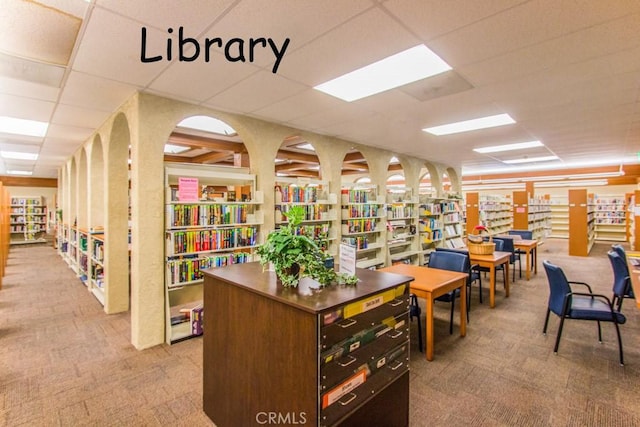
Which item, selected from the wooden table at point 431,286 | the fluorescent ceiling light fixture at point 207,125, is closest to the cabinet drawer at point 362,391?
the wooden table at point 431,286

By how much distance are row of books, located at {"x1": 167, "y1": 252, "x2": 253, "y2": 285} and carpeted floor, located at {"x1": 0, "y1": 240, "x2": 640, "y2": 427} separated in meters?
0.71

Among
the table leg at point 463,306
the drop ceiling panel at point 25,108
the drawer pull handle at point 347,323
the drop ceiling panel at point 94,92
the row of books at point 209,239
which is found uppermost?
the drop ceiling panel at point 25,108

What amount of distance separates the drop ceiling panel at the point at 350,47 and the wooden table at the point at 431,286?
72.1 inches

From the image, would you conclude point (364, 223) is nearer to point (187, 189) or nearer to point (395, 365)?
point (187, 189)

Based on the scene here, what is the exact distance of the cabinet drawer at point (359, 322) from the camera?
1.50 metres

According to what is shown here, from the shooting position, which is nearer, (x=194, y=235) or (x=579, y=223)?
(x=194, y=235)

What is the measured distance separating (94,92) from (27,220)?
12971 mm

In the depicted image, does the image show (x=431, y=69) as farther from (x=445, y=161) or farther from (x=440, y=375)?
(x=445, y=161)

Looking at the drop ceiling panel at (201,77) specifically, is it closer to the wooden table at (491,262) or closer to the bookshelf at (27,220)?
the wooden table at (491,262)

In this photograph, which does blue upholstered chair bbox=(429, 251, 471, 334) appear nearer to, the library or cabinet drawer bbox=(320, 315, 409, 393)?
the library

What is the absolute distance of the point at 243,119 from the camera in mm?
4074

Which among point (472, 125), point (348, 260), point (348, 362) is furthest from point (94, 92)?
point (472, 125)

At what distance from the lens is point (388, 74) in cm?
287

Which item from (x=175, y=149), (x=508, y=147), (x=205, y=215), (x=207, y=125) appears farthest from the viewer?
(x=175, y=149)
